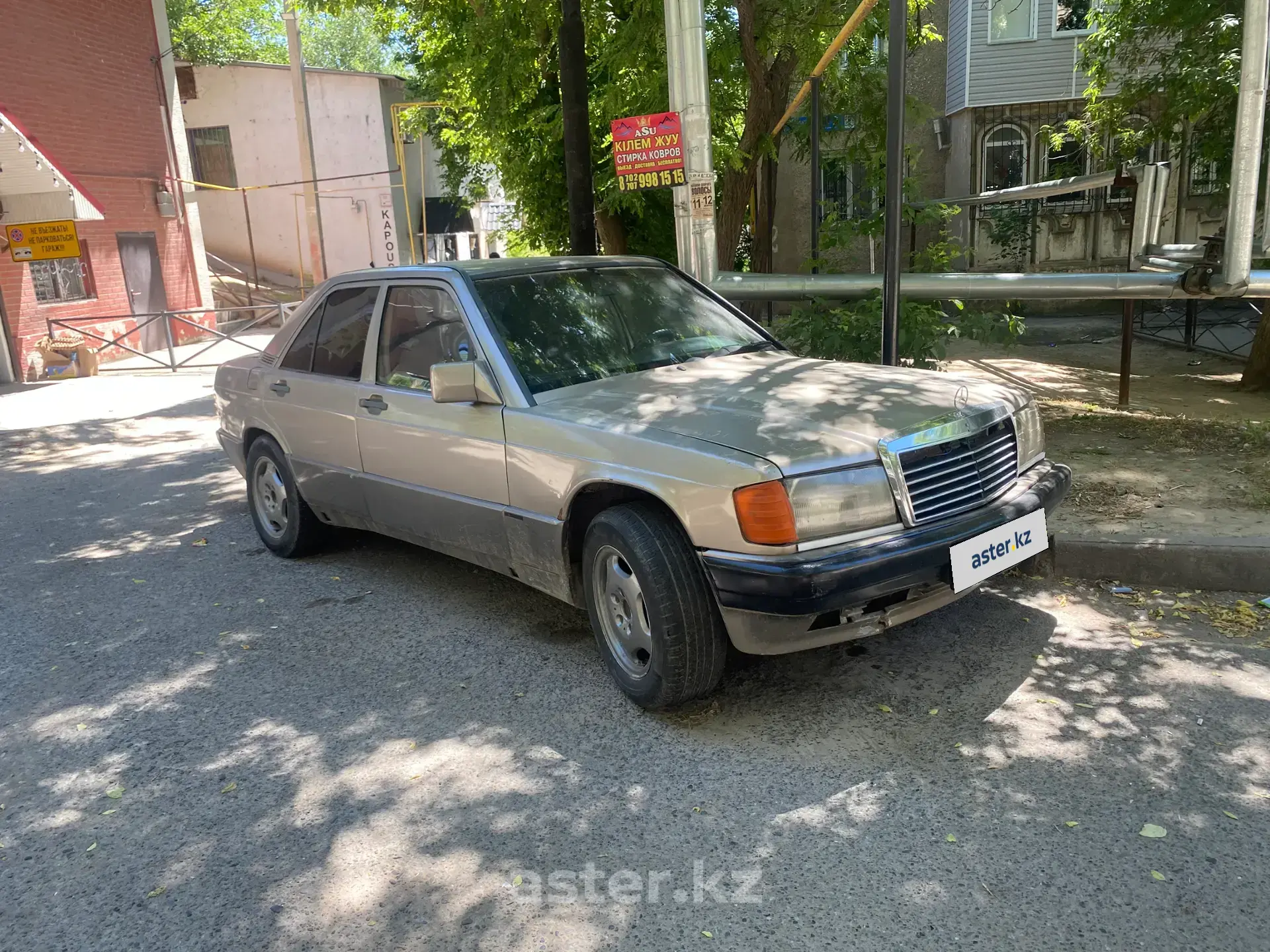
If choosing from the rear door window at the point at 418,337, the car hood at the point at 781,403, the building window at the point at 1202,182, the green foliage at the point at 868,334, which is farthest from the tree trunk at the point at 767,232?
the building window at the point at 1202,182

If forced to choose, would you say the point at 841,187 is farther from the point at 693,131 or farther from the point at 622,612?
the point at 622,612

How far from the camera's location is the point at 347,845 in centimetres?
315

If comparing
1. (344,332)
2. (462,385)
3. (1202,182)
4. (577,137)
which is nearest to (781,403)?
(462,385)

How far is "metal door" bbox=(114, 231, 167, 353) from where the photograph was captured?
1852cm

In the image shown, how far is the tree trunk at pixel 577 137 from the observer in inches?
335

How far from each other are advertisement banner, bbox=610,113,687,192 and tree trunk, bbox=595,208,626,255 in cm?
658

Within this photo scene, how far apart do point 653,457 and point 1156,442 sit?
4925 millimetres

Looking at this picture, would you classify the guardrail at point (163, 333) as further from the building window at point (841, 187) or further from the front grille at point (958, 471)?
the front grille at point (958, 471)

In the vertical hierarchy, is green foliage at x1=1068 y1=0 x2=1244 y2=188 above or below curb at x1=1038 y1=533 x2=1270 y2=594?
above

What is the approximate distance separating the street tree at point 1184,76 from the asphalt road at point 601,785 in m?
7.66

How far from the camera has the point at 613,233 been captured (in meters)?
14.0

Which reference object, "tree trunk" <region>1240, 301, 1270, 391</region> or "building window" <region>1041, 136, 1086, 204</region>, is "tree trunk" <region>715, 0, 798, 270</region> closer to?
"tree trunk" <region>1240, 301, 1270, 391</region>

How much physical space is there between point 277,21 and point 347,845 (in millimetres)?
48638


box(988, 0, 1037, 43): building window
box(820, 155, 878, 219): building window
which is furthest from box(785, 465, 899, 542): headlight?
box(988, 0, 1037, 43): building window
